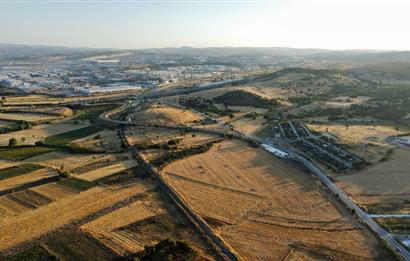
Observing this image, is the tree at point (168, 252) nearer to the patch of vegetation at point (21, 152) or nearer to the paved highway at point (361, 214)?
the paved highway at point (361, 214)

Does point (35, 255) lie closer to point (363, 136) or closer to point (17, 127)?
point (17, 127)

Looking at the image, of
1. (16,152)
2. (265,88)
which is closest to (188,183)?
(16,152)

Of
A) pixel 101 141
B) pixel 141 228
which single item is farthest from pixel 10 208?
pixel 101 141

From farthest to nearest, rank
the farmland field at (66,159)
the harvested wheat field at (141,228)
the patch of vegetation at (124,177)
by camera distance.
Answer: the farmland field at (66,159), the patch of vegetation at (124,177), the harvested wheat field at (141,228)

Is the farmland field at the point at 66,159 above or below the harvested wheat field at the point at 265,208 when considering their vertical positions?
above

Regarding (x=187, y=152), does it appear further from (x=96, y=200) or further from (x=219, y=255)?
(x=219, y=255)

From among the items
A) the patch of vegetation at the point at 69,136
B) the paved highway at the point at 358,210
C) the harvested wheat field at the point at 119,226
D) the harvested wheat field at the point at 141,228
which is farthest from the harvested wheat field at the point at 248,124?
the harvested wheat field at the point at 119,226
